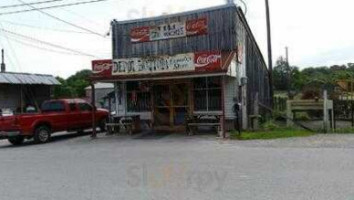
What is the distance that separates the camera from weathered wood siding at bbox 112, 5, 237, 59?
22469 millimetres

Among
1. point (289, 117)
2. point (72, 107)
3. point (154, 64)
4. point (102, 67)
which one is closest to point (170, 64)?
point (154, 64)

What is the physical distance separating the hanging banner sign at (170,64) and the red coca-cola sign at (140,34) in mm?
2518

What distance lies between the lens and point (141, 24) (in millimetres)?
24297

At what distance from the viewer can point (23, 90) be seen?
38344 mm

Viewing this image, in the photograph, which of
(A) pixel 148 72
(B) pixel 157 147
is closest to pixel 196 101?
(A) pixel 148 72

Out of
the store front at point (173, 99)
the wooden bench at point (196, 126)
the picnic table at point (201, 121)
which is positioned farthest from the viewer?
the store front at point (173, 99)

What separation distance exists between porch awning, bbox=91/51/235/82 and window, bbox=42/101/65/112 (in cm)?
249

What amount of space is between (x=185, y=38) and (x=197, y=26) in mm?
815

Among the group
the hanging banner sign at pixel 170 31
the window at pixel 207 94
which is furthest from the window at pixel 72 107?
the window at pixel 207 94

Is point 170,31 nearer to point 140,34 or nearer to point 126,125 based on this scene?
point 140,34

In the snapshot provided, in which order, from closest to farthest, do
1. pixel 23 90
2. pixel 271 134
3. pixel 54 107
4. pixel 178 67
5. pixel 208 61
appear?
pixel 271 134, pixel 208 61, pixel 178 67, pixel 54 107, pixel 23 90

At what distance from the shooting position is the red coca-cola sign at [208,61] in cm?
2011

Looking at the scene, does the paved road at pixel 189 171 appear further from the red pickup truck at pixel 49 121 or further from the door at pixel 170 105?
the door at pixel 170 105

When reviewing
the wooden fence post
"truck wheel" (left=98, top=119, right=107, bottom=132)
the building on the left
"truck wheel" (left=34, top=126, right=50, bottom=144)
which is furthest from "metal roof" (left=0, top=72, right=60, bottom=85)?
the wooden fence post
